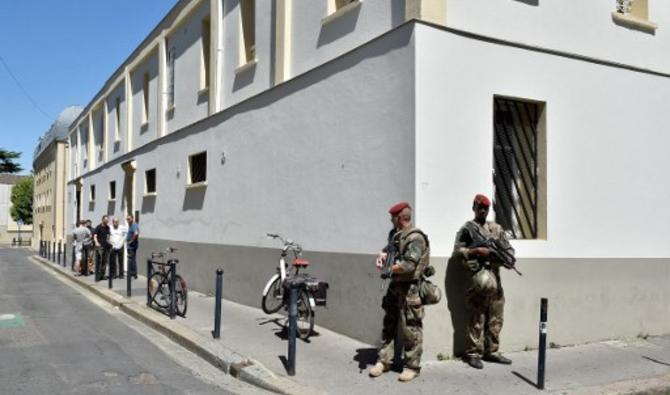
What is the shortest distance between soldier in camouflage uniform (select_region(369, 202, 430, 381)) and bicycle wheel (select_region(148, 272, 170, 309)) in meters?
5.09

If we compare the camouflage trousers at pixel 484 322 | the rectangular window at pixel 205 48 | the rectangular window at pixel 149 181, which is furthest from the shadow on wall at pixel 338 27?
the rectangular window at pixel 149 181

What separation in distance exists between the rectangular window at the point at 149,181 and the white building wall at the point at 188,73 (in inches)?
72.5

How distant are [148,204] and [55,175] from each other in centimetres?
2452

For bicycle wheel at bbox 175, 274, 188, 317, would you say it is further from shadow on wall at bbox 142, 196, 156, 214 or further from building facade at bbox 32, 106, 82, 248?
building facade at bbox 32, 106, 82, 248

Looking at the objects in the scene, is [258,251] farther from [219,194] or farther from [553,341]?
[553,341]

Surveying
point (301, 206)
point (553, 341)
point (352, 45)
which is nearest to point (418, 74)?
point (352, 45)

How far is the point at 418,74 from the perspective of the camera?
Answer: 274 inches

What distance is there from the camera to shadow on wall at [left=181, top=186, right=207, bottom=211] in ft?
43.5

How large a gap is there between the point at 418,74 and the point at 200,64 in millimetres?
8528

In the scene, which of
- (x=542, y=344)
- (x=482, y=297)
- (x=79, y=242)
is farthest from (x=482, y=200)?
(x=79, y=242)

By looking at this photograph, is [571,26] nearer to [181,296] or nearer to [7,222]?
[181,296]

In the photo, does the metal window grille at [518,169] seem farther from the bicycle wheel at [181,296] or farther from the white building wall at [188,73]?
the white building wall at [188,73]

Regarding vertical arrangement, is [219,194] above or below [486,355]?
above

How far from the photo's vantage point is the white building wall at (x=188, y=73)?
14203mm
